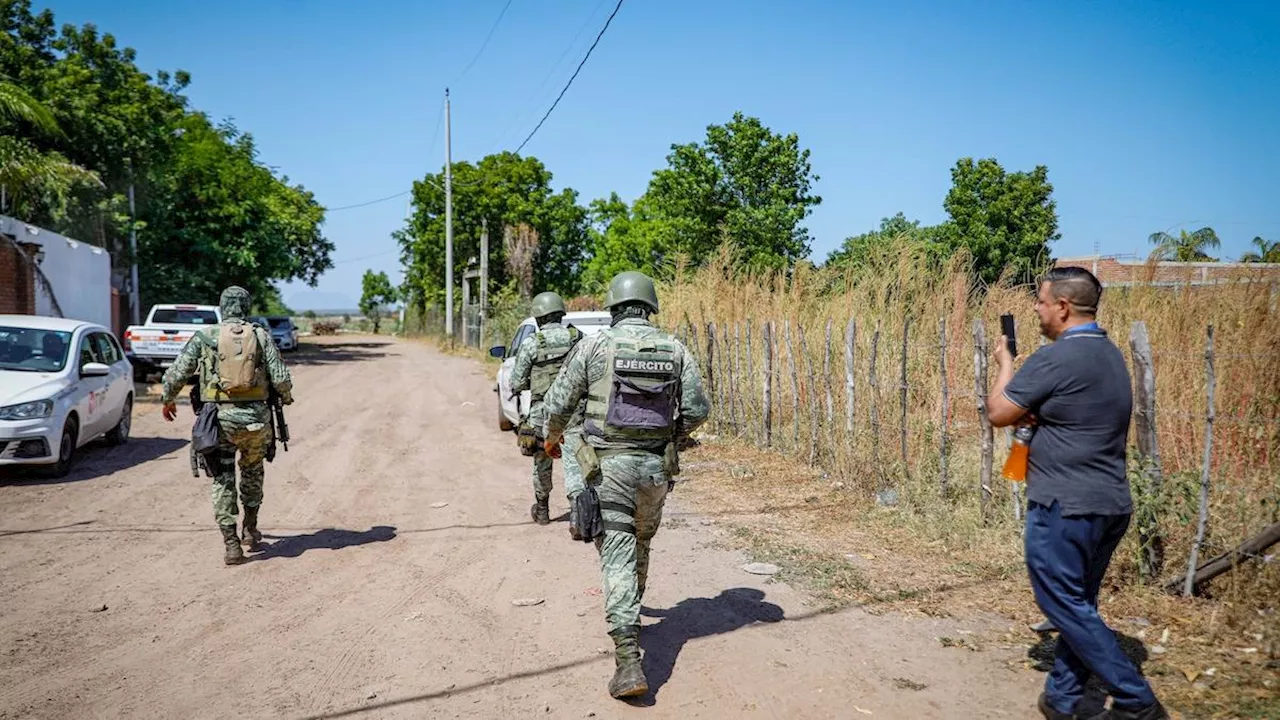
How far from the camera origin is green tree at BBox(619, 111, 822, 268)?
20.7m

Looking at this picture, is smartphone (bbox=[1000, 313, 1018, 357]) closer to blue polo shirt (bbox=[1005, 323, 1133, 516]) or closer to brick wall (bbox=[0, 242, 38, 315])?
blue polo shirt (bbox=[1005, 323, 1133, 516])

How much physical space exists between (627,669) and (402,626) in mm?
1603

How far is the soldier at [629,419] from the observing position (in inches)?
164

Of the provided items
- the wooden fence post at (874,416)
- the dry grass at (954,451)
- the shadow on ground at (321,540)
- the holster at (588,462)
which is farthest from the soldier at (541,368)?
the wooden fence post at (874,416)

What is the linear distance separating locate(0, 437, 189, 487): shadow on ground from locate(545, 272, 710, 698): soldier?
712 centimetres

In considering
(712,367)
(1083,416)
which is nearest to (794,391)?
(712,367)

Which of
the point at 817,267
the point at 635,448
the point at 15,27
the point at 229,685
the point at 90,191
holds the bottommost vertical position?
the point at 229,685

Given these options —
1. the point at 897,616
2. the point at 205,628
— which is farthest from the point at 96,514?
the point at 897,616

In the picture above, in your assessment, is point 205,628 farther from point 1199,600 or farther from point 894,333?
point 894,333

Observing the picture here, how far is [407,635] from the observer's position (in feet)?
15.5

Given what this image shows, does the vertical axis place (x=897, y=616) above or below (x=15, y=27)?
below

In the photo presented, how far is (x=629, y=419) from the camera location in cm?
417

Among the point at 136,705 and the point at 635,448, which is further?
the point at 635,448

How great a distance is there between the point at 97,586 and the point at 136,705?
6.84 ft
